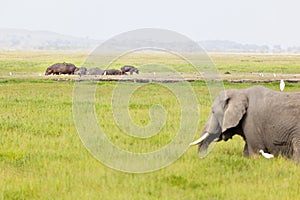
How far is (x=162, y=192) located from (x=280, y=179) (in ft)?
7.72

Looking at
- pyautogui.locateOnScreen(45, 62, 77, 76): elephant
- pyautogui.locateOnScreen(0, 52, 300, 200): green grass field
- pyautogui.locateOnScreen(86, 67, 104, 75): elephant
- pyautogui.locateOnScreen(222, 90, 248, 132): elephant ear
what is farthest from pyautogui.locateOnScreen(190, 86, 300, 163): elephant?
pyautogui.locateOnScreen(45, 62, 77, 76): elephant

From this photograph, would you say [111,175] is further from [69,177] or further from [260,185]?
[260,185]

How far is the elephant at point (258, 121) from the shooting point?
1127 centimetres

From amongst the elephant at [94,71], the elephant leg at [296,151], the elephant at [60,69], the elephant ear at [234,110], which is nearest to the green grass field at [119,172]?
the elephant leg at [296,151]

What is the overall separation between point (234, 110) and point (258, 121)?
0.56m

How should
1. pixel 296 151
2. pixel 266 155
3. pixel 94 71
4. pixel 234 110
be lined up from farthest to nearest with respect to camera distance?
pixel 94 71, pixel 234 110, pixel 266 155, pixel 296 151

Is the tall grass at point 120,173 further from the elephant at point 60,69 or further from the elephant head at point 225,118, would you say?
the elephant at point 60,69

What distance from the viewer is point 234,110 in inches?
449

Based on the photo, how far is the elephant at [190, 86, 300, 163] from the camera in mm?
11273

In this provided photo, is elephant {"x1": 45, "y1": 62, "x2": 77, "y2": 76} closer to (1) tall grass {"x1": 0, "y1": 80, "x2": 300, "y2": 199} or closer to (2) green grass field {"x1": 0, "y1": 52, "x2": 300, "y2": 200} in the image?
(2) green grass field {"x1": 0, "y1": 52, "x2": 300, "y2": 200}

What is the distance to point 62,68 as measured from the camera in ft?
176

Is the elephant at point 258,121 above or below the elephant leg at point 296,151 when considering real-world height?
above

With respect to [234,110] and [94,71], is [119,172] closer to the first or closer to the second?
[234,110]

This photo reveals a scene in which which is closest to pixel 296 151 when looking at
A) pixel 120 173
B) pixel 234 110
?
pixel 234 110
